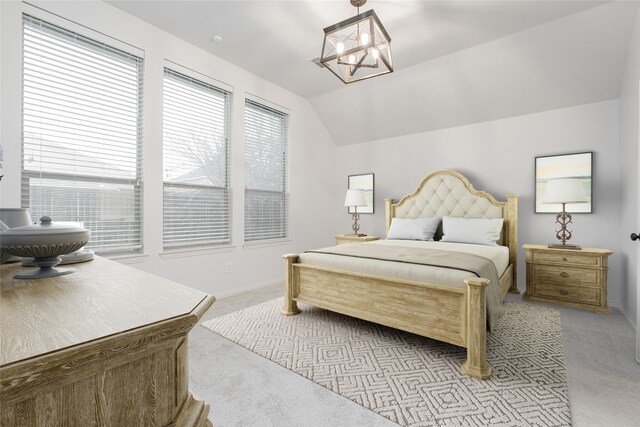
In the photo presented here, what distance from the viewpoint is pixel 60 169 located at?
8.13 feet

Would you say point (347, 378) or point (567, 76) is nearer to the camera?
point (347, 378)

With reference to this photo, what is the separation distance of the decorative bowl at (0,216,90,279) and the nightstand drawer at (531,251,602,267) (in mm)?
3920

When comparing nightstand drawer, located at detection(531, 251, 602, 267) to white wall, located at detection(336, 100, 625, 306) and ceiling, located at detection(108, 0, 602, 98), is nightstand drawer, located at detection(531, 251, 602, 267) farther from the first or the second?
ceiling, located at detection(108, 0, 602, 98)

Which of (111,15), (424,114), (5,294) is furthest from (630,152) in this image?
(111,15)

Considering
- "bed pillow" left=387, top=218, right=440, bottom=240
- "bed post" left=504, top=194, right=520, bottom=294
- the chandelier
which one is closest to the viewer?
the chandelier

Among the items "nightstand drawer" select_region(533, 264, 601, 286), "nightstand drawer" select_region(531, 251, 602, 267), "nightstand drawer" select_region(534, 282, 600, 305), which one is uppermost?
"nightstand drawer" select_region(531, 251, 602, 267)

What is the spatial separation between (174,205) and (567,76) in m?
4.51

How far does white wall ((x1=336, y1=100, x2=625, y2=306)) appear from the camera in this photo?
3.26 meters

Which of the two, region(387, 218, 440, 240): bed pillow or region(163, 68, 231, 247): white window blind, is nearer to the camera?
region(163, 68, 231, 247): white window blind

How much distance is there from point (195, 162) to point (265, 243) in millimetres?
1417

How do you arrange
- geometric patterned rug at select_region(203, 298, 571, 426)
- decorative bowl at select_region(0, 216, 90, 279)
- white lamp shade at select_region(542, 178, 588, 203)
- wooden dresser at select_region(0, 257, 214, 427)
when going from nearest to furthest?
1. wooden dresser at select_region(0, 257, 214, 427)
2. decorative bowl at select_region(0, 216, 90, 279)
3. geometric patterned rug at select_region(203, 298, 571, 426)
4. white lamp shade at select_region(542, 178, 588, 203)

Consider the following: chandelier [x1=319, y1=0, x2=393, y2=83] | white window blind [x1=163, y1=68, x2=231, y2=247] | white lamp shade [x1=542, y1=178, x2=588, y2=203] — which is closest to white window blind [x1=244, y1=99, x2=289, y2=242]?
white window blind [x1=163, y1=68, x2=231, y2=247]

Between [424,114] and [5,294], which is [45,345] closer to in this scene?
[5,294]

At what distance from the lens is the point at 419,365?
2.00 metres
